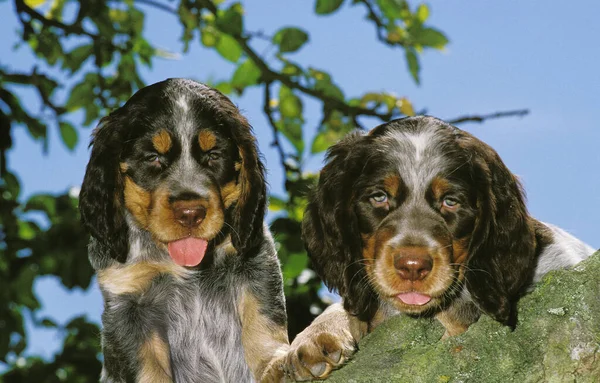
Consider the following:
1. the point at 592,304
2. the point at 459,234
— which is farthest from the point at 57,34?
the point at 592,304

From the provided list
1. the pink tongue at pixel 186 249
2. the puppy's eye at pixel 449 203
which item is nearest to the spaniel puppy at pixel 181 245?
the pink tongue at pixel 186 249

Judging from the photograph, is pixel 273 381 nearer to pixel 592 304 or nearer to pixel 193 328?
pixel 193 328

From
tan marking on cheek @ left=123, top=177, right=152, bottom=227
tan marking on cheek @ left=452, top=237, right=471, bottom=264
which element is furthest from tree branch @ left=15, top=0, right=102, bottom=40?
tan marking on cheek @ left=452, top=237, right=471, bottom=264

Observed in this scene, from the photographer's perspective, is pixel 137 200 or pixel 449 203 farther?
pixel 137 200

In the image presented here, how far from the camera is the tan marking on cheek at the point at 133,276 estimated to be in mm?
5418

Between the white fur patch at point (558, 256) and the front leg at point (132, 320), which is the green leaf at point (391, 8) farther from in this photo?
the front leg at point (132, 320)

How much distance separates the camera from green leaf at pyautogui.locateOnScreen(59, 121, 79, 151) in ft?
31.0

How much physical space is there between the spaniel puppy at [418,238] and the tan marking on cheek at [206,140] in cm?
77

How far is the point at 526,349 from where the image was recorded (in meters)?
4.29

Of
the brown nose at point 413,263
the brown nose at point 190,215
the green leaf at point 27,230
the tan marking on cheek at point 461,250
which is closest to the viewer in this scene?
the brown nose at point 413,263

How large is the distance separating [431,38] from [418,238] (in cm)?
485

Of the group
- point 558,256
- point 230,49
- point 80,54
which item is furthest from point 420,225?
point 80,54

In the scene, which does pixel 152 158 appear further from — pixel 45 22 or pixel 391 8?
Result: pixel 391 8

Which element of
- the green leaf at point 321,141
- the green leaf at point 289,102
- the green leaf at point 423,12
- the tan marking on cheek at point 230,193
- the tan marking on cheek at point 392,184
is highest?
the tan marking on cheek at point 392,184
